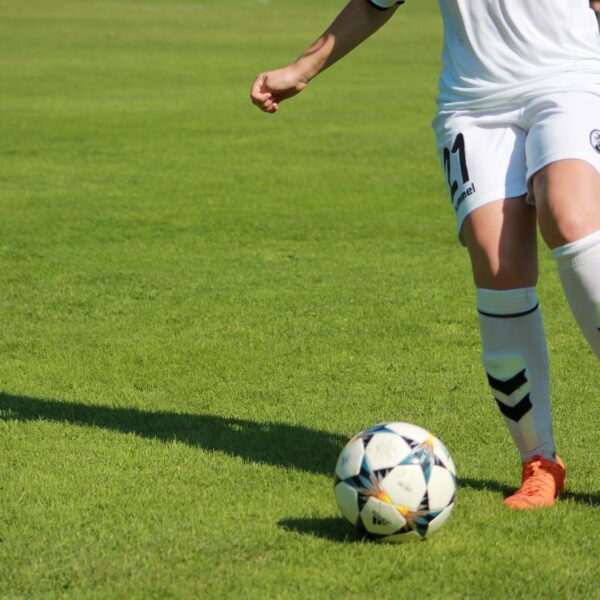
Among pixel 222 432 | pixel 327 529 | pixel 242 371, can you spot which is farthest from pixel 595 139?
pixel 242 371

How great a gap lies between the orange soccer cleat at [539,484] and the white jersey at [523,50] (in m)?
1.27

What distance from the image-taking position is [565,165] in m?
4.29

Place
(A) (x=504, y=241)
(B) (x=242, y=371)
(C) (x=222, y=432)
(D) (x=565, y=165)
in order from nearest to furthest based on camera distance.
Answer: (D) (x=565, y=165)
(A) (x=504, y=241)
(C) (x=222, y=432)
(B) (x=242, y=371)

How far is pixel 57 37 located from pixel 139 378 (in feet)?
89.4

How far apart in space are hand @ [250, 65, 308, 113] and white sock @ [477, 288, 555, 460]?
116 centimetres

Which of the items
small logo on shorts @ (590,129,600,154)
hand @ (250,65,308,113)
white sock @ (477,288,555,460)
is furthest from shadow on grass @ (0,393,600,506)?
hand @ (250,65,308,113)

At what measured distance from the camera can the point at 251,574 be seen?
12.9ft

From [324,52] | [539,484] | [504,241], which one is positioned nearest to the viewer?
[504,241]

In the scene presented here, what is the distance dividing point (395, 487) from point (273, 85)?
1.76m

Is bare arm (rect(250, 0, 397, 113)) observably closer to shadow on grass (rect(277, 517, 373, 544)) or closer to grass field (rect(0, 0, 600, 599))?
grass field (rect(0, 0, 600, 599))

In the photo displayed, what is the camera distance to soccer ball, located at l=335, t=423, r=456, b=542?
4.12 m

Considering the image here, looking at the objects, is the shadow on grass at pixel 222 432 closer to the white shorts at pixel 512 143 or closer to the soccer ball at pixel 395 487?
the soccer ball at pixel 395 487

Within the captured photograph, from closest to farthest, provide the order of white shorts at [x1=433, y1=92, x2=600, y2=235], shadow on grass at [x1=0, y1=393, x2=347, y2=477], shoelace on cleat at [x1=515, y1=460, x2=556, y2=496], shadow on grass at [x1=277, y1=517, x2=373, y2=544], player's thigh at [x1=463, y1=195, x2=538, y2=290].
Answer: shadow on grass at [x1=277, y1=517, x2=373, y2=544] < white shorts at [x1=433, y1=92, x2=600, y2=235] < player's thigh at [x1=463, y1=195, x2=538, y2=290] < shoelace on cleat at [x1=515, y1=460, x2=556, y2=496] < shadow on grass at [x1=0, y1=393, x2=347, y2=477]

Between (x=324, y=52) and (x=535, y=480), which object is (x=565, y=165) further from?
(x=324, y=52)
